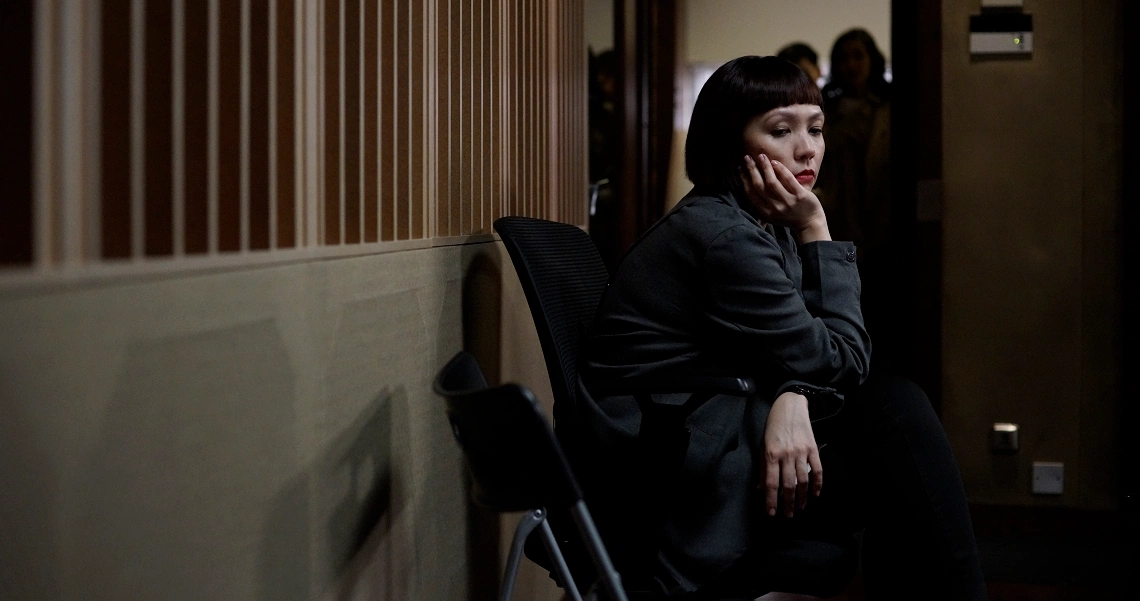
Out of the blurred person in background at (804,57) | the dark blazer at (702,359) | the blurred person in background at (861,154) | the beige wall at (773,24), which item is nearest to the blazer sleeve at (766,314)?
the dark blazer at (702,359)

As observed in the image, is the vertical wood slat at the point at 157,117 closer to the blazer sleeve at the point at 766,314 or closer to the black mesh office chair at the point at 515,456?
the black mesh office chair at the point at 515,456

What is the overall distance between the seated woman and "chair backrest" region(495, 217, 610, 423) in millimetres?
49

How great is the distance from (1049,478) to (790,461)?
8.03 feet

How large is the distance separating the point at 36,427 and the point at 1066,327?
3429 mm

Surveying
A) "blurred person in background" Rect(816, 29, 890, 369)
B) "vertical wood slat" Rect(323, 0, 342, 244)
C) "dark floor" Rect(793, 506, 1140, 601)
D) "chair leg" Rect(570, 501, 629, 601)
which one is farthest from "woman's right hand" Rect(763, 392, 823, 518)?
"blurred person in background" Rect(816, 29, 890, 369)

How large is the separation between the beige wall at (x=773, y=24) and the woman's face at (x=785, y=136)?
A: 21.1 feet

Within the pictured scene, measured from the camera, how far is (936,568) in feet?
4.92

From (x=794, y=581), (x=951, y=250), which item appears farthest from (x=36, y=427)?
(x=951, y=250)

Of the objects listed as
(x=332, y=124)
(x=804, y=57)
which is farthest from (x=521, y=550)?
(x=804, y=57)

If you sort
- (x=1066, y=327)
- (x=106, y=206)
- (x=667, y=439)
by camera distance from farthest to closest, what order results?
(x=1066, y=327), (x=667, y=439), (x=106, y=206)

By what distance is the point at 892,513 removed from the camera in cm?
153

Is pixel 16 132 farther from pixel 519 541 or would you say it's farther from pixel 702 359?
Result: pixel 702 359

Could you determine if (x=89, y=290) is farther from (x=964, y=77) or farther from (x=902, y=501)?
(x=964, y=77)

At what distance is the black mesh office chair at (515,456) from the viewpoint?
3.43ft
